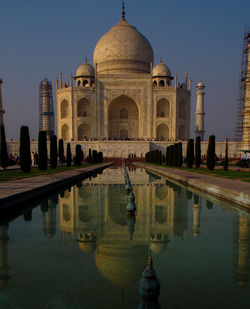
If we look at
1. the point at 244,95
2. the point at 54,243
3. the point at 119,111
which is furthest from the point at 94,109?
the point at 54,243

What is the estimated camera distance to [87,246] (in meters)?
2.90

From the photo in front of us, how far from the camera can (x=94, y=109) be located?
29406 mm

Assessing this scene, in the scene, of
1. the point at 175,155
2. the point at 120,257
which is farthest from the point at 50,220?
the point at 175,155

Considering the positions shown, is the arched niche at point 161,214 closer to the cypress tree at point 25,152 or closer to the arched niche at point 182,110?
the cypress tree at point 25,152

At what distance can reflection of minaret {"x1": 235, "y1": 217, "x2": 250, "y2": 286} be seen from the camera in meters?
2.21

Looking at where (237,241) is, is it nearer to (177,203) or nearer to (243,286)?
(243,286)

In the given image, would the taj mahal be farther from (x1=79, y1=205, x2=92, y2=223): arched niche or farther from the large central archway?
(x1=79, y1=205, x2=92, y2=223): arched niche

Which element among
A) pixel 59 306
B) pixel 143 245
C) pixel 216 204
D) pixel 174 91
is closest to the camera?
pixel 59 306

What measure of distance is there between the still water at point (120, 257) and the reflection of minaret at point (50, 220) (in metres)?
0.01

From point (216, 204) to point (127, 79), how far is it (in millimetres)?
25694

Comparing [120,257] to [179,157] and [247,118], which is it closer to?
[179,157]

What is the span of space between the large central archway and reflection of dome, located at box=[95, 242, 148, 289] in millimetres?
28553

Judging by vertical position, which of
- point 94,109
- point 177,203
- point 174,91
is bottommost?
point 177,203

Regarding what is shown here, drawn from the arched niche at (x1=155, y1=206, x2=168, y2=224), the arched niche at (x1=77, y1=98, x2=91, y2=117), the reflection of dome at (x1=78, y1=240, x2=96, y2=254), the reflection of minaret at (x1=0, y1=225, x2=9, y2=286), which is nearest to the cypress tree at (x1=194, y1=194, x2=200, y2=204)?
the arched niche at (x1=155, y1=206, x2=168, y2=224)
